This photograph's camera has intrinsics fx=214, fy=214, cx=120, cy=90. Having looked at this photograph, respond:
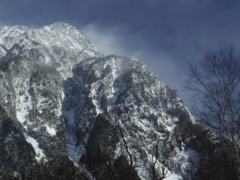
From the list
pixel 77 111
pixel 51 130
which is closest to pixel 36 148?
pixel 51 130

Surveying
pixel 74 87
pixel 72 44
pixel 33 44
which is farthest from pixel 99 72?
pixel 72 44

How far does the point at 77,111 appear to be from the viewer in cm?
9700

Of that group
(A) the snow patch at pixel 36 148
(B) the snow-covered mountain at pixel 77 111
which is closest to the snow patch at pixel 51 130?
(B) the snow-covered mountain at pixel 77 111

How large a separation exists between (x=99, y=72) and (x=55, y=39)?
67.3 metres

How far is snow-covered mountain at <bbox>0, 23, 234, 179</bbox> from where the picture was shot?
66.0 m

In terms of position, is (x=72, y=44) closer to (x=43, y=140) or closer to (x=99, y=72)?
(x=99, y=72)

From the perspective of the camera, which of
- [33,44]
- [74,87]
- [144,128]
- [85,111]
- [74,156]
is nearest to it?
[74,156]

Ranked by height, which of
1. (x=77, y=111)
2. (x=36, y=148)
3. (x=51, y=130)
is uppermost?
(x=77, y=111)

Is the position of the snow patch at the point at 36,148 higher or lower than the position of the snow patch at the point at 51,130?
lower

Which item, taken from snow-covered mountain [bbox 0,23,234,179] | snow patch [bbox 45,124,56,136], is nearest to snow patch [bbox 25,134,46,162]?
snow-covered mountain [bbox 0,23,234,179]

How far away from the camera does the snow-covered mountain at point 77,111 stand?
Answer: 65975 mm

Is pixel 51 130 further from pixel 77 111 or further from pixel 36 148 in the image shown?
pixel 36 148

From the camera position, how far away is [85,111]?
92312 mm

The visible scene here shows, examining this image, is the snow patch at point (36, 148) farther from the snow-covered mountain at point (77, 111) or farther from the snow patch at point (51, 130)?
the snow patch at point (51, 130)
